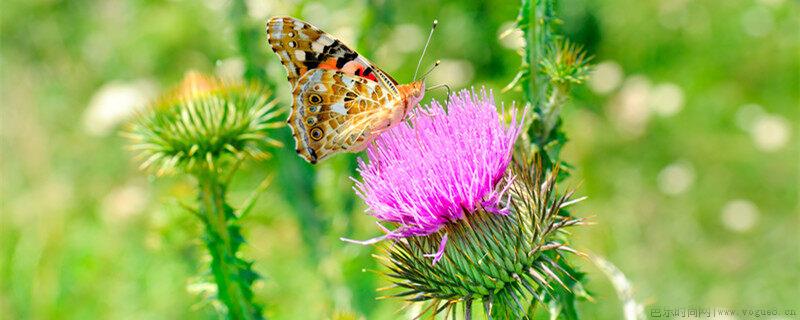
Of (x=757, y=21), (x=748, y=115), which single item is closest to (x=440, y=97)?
(x=748, y=115)

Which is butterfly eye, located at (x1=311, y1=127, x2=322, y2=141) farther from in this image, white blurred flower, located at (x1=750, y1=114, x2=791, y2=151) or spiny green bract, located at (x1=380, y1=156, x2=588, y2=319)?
white blurred flower, located at (x1=750, y1=114, x2=791, y2=151)

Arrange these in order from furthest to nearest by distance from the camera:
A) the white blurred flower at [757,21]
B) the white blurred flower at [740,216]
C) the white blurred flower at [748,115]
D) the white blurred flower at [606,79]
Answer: the white blurred flower at [757,21] < the white blurred flower at [748,115] < the white blurred flower at [606,79] < the white blurred flower at [740,216]

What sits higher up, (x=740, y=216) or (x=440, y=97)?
(x=440, y=97)

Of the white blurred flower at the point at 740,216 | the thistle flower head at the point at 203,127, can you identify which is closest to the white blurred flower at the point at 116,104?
the thistle flower head at the point at 203,127

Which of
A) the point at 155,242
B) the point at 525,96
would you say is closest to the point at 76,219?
the point at 155,242

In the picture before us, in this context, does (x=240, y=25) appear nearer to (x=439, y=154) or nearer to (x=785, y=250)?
(x=439, y=154)

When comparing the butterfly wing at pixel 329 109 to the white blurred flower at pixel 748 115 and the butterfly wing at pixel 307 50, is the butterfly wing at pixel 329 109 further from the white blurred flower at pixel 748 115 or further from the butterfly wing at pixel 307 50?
the white blurred flower at pixel 748 115

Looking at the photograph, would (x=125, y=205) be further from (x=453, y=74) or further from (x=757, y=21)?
(x=757, y=21)
